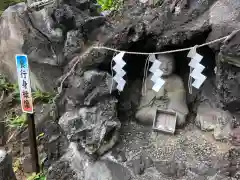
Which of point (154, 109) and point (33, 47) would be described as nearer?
point (154, 109)

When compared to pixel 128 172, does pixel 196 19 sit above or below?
above

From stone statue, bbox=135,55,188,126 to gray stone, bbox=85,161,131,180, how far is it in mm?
652

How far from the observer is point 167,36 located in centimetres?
314

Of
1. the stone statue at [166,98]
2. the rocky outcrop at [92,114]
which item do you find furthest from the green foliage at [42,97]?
the stone statue at [166,98]

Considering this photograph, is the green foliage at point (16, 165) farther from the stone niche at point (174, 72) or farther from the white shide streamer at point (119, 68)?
the white shide streamer at point (119, 68)

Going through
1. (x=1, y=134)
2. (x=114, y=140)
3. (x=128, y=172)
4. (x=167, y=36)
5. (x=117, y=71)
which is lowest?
(x=1, y=134)

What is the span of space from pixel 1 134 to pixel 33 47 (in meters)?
1.49

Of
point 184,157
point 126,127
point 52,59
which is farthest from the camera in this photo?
point 52,59

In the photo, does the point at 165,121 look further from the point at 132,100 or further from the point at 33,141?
the point at 33,141

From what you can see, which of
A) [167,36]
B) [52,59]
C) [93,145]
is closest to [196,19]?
[167,36]

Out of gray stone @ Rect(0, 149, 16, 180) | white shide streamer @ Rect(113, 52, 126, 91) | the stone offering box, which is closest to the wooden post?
gray stone @ Rect(0, 149, 16, 180)

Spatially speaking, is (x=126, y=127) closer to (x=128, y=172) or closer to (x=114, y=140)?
(x=114, y=140)

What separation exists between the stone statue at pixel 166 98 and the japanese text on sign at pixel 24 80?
1.25 metres

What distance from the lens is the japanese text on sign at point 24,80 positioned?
347cm
